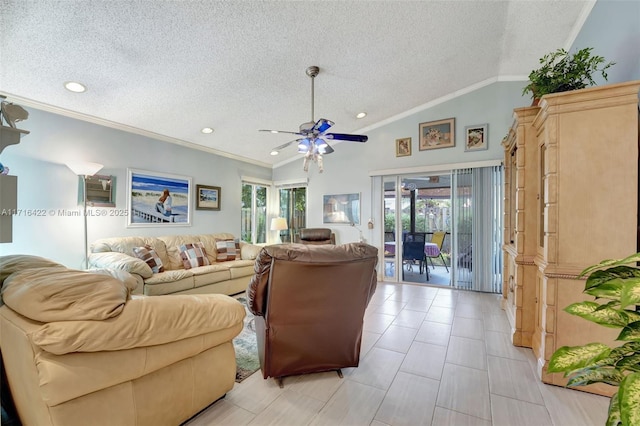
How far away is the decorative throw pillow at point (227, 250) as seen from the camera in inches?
179

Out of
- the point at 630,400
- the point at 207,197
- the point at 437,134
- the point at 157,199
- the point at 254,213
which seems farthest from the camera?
the point at 254,213

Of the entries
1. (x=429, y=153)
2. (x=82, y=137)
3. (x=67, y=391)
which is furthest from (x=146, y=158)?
(x=429, y=153)

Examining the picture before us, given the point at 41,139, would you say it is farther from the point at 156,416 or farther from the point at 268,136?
the point at 156,416

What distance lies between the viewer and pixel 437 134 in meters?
4.78

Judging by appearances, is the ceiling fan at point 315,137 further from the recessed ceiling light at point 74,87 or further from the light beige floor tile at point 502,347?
the light beige floor tile at point 502,347

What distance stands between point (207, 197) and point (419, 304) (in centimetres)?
408

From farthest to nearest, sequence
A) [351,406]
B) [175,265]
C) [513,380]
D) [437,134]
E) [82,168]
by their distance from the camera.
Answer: [437,134]
[175,265]
[82,168]
[513,380]
[351,406]

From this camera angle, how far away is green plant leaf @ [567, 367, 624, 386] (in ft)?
2.41

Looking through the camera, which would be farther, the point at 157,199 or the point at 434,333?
the point at 157,199

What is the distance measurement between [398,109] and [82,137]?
482cm

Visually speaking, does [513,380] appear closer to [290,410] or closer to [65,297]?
[290,410]

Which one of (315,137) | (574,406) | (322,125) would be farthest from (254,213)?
(574,406)

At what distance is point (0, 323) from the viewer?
4.06ft

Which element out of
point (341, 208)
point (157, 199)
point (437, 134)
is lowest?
point (341, 208)
